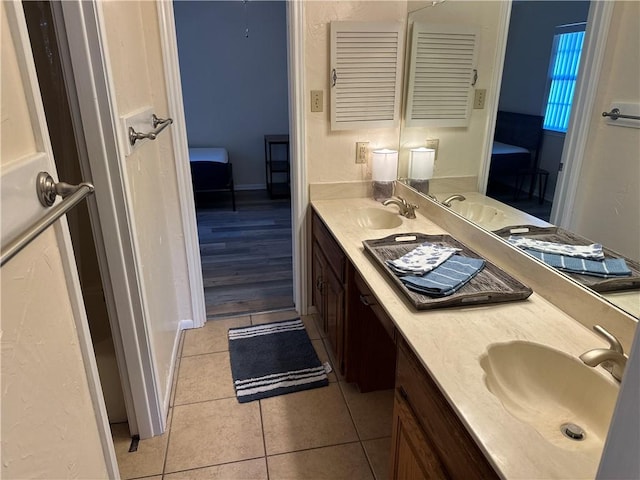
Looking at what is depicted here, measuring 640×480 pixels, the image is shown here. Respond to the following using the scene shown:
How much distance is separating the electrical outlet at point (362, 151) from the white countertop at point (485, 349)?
980 millimetres

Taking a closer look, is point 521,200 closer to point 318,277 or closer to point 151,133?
point 318,277

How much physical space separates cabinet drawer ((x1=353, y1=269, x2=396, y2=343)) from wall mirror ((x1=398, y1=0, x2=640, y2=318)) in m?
0.52

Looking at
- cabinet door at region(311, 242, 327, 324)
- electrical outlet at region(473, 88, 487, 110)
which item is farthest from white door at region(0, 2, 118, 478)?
electrical outlet at region(473, 88, 487, 110)

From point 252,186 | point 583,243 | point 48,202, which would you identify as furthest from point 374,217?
point 252,186

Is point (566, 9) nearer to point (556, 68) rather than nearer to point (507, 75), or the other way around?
point (556, 68)

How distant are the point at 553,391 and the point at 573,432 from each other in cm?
11

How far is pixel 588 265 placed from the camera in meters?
1.22

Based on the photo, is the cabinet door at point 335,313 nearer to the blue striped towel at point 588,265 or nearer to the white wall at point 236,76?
the blue striped towel at point 588,265

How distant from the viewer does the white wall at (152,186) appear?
1553 millimetres

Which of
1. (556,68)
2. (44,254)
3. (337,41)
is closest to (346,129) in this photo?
(337,41)

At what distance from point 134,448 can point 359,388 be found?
1.01 meters

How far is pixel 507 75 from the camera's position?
1.53 meters

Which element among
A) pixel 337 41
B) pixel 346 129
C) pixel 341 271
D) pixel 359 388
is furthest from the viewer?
pixel 346 129

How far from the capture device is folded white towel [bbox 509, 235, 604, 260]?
1.22 metres
